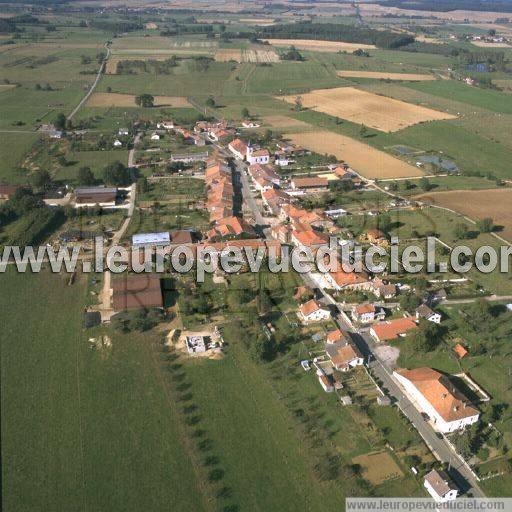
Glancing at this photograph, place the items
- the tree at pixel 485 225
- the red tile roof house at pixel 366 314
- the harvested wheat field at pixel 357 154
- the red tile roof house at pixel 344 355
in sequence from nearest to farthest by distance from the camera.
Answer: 1. the red tile roof house at pixel 344 355
2. the red tile roof house at pixel 366 314
3. the tree at pixel 485 225
4. the harvested wheat field at pixel 357 154

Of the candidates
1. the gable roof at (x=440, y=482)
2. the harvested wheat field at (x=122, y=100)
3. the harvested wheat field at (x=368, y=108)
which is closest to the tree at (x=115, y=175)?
the harvested wheat field at (x=122, y=100)

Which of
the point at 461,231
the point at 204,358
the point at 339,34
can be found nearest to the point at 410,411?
the point at 204,358

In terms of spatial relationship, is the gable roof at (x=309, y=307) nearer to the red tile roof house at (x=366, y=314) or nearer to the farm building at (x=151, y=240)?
the red tile roof house at (x=366, y=314)

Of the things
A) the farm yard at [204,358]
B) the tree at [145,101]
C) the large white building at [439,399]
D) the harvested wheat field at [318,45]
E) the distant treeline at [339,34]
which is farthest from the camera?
the distant treeline at [339,34]

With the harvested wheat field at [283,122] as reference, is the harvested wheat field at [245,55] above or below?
above

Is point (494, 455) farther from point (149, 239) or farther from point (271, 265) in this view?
point (149, 239)

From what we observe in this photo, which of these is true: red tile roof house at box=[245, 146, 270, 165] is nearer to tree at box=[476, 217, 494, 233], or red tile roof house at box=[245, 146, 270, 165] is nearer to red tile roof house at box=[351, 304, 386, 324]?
tree at box=[476, 217, 494, 233]

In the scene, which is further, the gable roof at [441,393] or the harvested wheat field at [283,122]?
the harvested wheat field at [283,122]

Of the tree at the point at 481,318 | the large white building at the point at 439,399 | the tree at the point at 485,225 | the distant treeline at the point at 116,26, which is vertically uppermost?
the distant treeline at the point at 116,26
